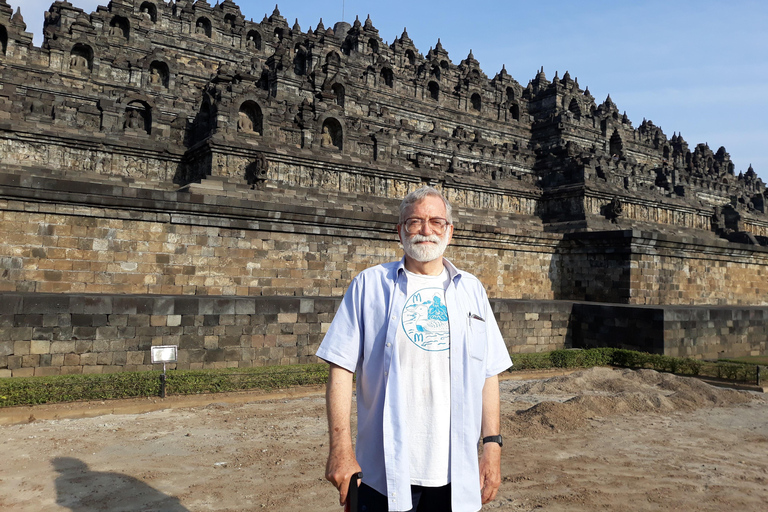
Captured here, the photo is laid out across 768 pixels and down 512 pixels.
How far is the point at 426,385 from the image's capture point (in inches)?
111

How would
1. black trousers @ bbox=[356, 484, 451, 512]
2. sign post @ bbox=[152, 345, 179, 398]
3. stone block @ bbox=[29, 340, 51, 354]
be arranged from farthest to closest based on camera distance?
stone block @ bbox=[29, 340, 51, 354] → sign post @ bbox=[152, 345, 179, 398] → black trousers @ bbox=[356, 484, 451, 512]

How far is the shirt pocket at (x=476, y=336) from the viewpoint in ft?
9.71

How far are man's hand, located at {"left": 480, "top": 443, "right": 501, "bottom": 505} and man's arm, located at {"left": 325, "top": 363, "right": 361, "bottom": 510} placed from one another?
0.74 metres

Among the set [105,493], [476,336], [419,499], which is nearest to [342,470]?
[419,499]

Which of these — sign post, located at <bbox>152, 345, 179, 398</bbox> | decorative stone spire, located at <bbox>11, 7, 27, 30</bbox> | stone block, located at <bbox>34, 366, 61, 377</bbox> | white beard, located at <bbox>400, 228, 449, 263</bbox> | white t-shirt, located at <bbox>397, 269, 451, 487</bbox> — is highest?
decorative stone spire, located at <bbox>11, 7, 27, 30</bbox>

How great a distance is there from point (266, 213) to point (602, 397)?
936 centimetres

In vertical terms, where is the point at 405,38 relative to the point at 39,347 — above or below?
above

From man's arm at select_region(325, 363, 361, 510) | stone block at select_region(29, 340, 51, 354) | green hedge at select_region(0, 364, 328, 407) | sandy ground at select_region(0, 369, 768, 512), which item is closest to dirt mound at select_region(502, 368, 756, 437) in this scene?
sandy ground at select_region(0, 369, 768, 512)

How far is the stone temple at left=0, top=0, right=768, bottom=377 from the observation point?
11.4m

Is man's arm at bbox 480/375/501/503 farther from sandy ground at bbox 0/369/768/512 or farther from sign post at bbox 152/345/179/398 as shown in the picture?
sign post at bbox 152/345/179/398

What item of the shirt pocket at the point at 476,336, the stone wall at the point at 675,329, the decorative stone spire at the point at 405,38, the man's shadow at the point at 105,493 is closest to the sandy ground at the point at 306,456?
the man's shadow at the point at 105,493

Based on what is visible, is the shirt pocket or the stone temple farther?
the stone temple

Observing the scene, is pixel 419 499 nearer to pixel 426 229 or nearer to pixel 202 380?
pixel 426 229

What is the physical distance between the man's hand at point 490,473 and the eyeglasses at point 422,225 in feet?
4.02
